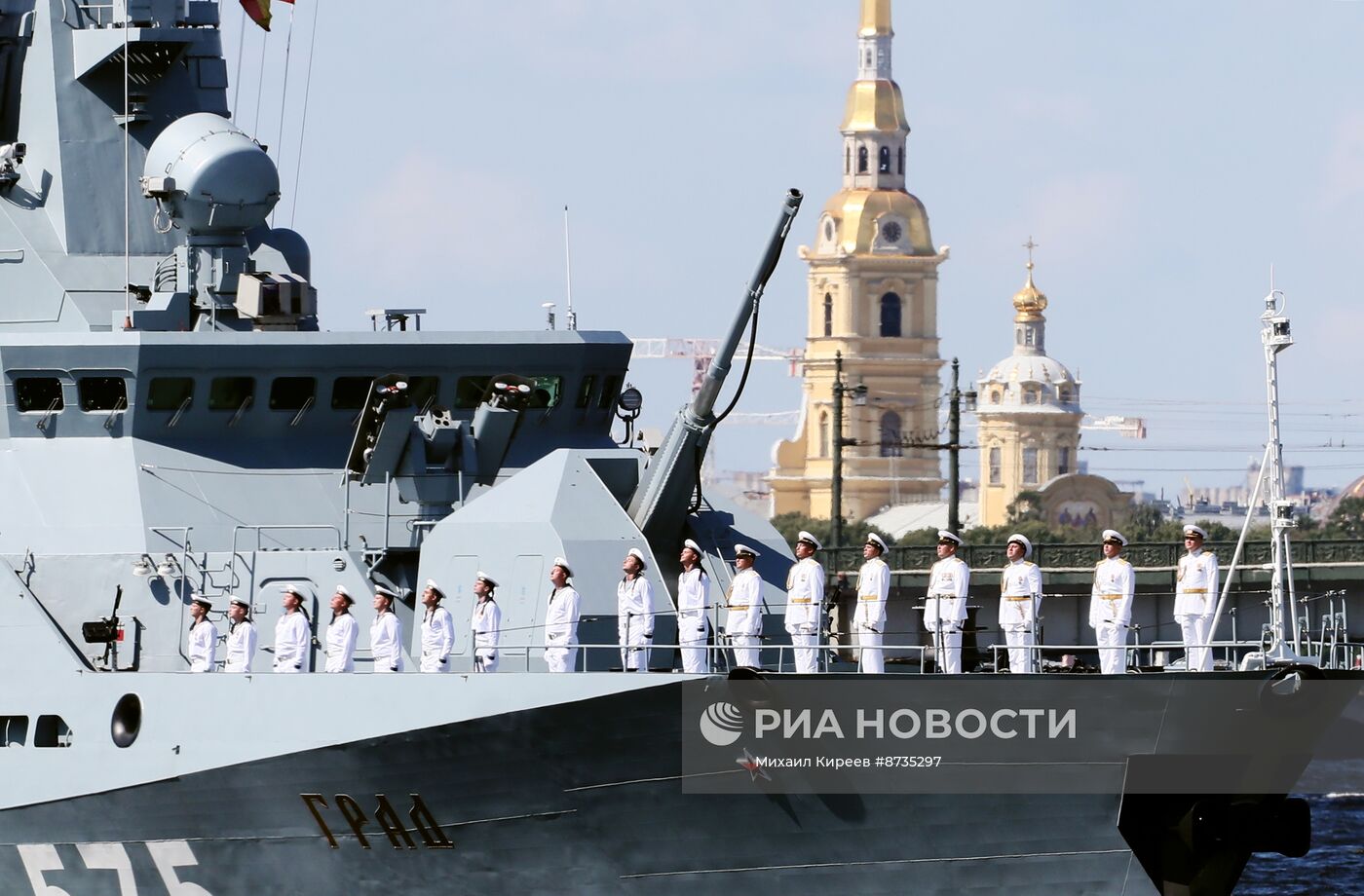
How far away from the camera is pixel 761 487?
19575 cm

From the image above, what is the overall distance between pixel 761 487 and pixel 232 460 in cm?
17415

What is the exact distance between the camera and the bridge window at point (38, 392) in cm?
2170

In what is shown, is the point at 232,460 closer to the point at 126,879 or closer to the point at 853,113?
the point at 126,879

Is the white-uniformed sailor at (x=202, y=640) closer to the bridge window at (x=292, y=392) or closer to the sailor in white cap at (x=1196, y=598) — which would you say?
the bridge window at (x=292, y=392)

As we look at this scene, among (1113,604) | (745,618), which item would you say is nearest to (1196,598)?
(1113,604)

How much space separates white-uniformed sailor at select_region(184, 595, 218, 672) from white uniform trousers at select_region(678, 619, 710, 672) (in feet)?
11.8

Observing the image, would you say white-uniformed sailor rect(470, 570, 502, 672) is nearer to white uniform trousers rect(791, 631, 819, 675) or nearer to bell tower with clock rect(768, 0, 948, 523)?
white uniform trousers rect(791, 631, 819, 675)

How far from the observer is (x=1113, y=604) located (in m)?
18.8

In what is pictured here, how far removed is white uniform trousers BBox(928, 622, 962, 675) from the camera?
18.7 metres

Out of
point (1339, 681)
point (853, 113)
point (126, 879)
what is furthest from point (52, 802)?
point (853, 113)

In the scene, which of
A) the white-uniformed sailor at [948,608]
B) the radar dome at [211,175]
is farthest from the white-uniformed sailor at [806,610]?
the radar dome at [211,175]

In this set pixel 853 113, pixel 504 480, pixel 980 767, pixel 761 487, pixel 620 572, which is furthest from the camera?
pixel 761 487

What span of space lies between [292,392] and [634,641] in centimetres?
455

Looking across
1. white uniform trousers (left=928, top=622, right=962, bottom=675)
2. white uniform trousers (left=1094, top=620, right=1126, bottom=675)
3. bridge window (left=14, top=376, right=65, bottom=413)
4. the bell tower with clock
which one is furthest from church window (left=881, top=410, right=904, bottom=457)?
white uniform trousers (left=928, top=622, right=962, bottom=675)
